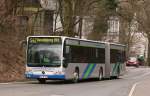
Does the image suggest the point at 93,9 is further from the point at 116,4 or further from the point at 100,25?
the point at 100,25

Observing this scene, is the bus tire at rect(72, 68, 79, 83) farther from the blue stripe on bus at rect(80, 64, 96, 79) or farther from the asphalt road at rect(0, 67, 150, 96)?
the asphalt road at rect(0, 67, 150, 96)

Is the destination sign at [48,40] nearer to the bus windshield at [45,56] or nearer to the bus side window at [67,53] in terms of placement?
the bus windshield at [45,56]

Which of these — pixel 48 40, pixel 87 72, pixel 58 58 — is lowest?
pixel 87 72

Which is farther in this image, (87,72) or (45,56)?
(87,72)

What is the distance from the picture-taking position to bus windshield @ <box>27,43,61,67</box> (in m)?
31.8

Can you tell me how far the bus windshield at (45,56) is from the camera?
104 feet

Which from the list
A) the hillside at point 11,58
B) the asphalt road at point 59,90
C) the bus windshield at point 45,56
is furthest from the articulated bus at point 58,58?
the hillside at point 11,58

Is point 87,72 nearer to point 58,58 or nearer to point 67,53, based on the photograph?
point 67,53

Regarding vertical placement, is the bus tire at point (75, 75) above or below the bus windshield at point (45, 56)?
below

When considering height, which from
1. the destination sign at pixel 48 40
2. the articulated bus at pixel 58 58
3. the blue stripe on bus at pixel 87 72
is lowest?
the blue stripe on bus at pixel 87 72

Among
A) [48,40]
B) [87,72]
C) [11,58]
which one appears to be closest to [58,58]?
[48,40]

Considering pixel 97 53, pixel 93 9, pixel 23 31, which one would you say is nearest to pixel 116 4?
pixel 93 9

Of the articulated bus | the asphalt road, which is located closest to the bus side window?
the articulated bus

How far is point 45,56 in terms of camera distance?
105ft
